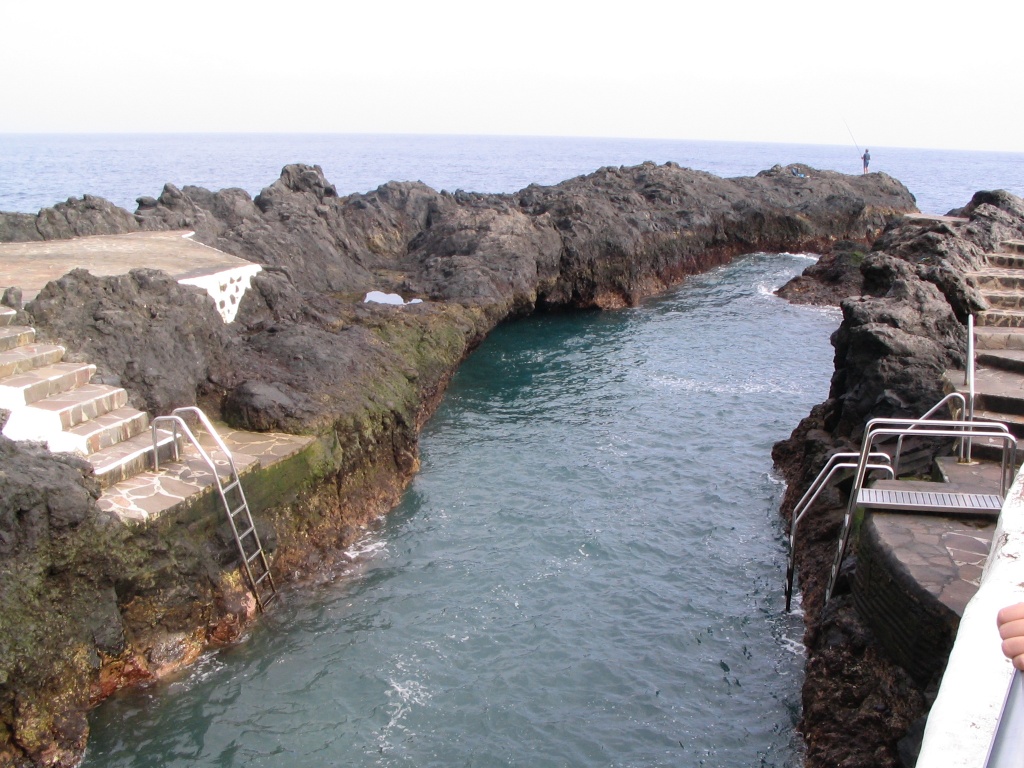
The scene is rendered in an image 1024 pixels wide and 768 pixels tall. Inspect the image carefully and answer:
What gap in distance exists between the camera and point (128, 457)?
11.6 meters

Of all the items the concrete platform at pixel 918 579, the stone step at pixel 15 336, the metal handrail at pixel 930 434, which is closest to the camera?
the concrete platform at pixel 918 579

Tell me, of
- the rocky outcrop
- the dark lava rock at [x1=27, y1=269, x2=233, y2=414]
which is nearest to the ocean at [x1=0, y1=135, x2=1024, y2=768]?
the rocky outcrop

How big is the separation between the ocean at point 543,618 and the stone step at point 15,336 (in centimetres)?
550

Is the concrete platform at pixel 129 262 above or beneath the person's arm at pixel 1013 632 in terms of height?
beneath

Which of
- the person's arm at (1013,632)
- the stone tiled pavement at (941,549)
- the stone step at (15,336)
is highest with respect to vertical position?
the person's arm at (1013,632)

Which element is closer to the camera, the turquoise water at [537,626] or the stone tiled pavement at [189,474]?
the turquoise water at [537,626]

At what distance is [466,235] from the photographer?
30.0 m

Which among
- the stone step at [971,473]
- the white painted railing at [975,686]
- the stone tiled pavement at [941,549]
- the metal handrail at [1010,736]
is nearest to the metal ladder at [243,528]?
the stone tiled pavement at [941,549]

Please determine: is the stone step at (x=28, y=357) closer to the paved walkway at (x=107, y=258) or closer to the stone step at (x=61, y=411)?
the stone step at (x=61, y=411)

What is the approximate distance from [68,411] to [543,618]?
280 inches

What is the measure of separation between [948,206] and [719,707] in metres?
85.6

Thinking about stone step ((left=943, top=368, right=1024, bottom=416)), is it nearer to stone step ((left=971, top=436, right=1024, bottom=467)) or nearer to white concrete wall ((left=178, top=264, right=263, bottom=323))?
stone step ((left=971, top=436, right=1024, bottom=467))

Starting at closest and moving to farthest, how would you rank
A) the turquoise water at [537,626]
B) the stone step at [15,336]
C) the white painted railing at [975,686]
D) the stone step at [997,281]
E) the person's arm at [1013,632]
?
the person's arm at [1013,632], the white painted railing at [975,686], the turquoise water at [537,626], the stone step at [15,336], the stone step at [997,281]

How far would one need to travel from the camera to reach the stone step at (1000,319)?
15672mm
